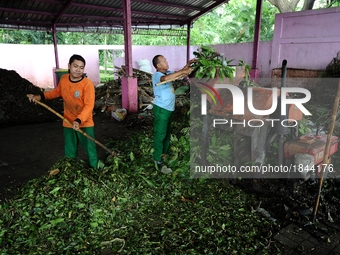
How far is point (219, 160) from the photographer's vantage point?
168 inches

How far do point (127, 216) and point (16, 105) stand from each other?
6398 millimetres

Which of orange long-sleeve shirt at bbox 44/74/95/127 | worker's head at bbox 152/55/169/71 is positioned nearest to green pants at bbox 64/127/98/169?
orange long-sleeve shirt at bbox 44/74/95/127

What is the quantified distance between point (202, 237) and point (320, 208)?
158 centimetres

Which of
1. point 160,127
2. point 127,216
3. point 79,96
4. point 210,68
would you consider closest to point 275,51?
point 210,68

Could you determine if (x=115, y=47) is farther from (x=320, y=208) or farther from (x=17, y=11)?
(x=320, y=208)

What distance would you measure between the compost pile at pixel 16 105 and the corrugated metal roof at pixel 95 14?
10.0 ft

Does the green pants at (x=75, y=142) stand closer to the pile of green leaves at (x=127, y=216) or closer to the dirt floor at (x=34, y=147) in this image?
the pile of green leaves at (x=127, y=216)

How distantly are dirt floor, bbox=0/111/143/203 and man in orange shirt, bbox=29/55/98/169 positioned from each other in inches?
38.0

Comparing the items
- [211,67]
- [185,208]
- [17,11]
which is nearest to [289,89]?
[211,67]

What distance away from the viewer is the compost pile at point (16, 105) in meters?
7.39

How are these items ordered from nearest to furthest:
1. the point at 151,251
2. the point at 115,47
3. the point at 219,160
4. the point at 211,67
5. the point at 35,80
Result: the point at 151,251, the point at 211,67, the point at 219,160, the point at 35,80, the point at 115,47

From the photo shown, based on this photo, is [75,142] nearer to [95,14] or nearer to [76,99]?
[76,99]

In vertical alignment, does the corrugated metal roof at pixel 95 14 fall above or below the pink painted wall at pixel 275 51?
above

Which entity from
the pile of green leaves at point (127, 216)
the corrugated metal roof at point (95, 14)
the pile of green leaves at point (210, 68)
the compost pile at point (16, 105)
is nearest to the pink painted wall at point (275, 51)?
the corrugated metal roof at point (95, 14)
